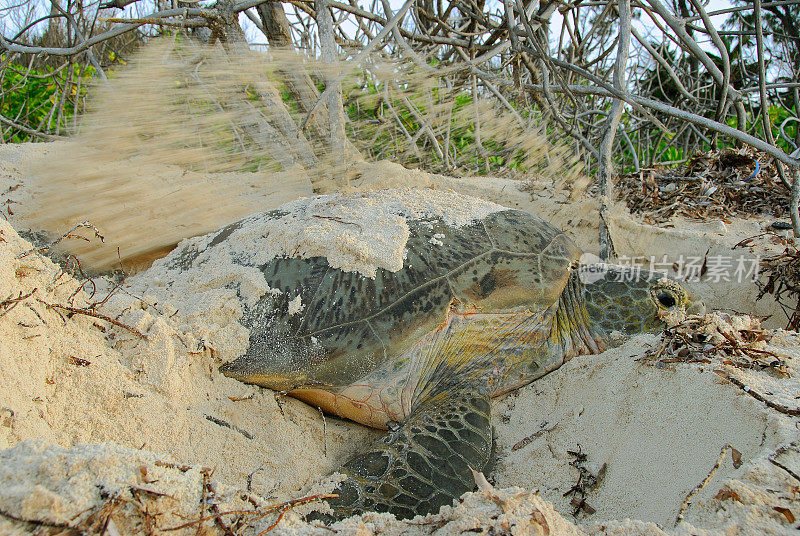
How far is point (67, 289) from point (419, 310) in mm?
1056

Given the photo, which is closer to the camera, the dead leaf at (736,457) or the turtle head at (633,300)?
the dead leaf at (736,457)

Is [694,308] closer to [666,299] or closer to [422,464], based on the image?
[666,299]

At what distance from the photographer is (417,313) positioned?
162cm

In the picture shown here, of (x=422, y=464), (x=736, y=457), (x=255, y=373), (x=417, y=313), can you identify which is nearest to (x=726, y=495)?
(x=736, y=457)

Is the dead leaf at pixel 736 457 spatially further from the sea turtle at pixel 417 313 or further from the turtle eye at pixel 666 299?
the turtle eye at pixel 666 299

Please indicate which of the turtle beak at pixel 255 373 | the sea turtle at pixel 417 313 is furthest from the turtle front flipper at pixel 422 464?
the turtle beak at pixel 255 373

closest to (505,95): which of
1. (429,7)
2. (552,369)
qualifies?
(429,7)

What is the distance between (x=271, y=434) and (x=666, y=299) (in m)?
1.54

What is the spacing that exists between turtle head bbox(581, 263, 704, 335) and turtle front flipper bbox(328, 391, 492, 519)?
2.22ft

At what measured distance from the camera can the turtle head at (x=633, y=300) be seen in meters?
1.81

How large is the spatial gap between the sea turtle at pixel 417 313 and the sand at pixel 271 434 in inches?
3.4

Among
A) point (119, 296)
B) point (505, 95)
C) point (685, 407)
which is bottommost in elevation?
point (685, 407)

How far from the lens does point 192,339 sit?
1435mm

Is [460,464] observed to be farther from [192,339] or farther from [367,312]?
[192,339]
